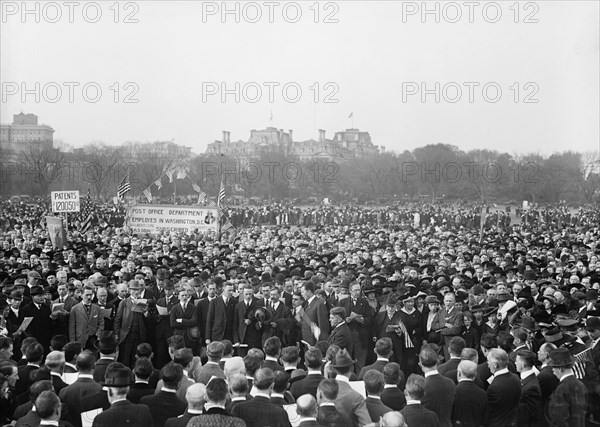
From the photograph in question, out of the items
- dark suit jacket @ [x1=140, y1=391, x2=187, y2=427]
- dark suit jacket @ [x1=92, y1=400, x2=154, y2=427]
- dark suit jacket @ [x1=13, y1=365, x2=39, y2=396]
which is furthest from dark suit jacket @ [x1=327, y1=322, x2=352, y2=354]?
dark suit jacket @ [x1=92, y1=400, x2=154, y2=427]

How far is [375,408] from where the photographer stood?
674 centimetres

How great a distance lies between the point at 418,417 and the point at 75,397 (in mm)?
3212

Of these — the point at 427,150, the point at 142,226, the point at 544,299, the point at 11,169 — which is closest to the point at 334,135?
the point at 427,150

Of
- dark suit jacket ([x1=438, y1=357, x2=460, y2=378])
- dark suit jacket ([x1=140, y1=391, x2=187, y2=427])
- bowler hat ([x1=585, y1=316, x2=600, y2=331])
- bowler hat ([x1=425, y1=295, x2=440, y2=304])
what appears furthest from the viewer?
bowler hat ([x1=425, y1=295, x2=440, y2=304])

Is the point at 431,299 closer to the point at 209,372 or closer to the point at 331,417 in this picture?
the point at 209,372

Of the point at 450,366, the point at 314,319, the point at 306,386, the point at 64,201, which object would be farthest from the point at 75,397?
the point at 64,201

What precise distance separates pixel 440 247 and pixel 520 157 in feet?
262

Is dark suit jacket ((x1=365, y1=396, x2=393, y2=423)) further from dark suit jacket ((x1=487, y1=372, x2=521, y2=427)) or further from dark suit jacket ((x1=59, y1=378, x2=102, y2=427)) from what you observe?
dark suit jacket ((x1=59, y1=378, x2=102, y2=427))

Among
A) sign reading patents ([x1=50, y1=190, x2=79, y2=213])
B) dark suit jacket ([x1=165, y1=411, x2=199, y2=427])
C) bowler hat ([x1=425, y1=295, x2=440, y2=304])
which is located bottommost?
dark suit jacket ([x1=165, y1=411, x2=199, y2=427])

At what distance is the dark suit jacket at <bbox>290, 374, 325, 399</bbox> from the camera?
728 cm

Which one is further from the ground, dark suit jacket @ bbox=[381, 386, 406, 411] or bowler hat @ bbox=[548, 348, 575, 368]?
bowler hat @ bbox=[548, 348, 575, 368]

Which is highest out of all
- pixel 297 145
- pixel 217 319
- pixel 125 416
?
pixel 297 145

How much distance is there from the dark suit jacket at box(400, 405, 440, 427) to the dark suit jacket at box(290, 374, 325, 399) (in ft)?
3.90

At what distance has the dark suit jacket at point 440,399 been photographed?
7.17 m
